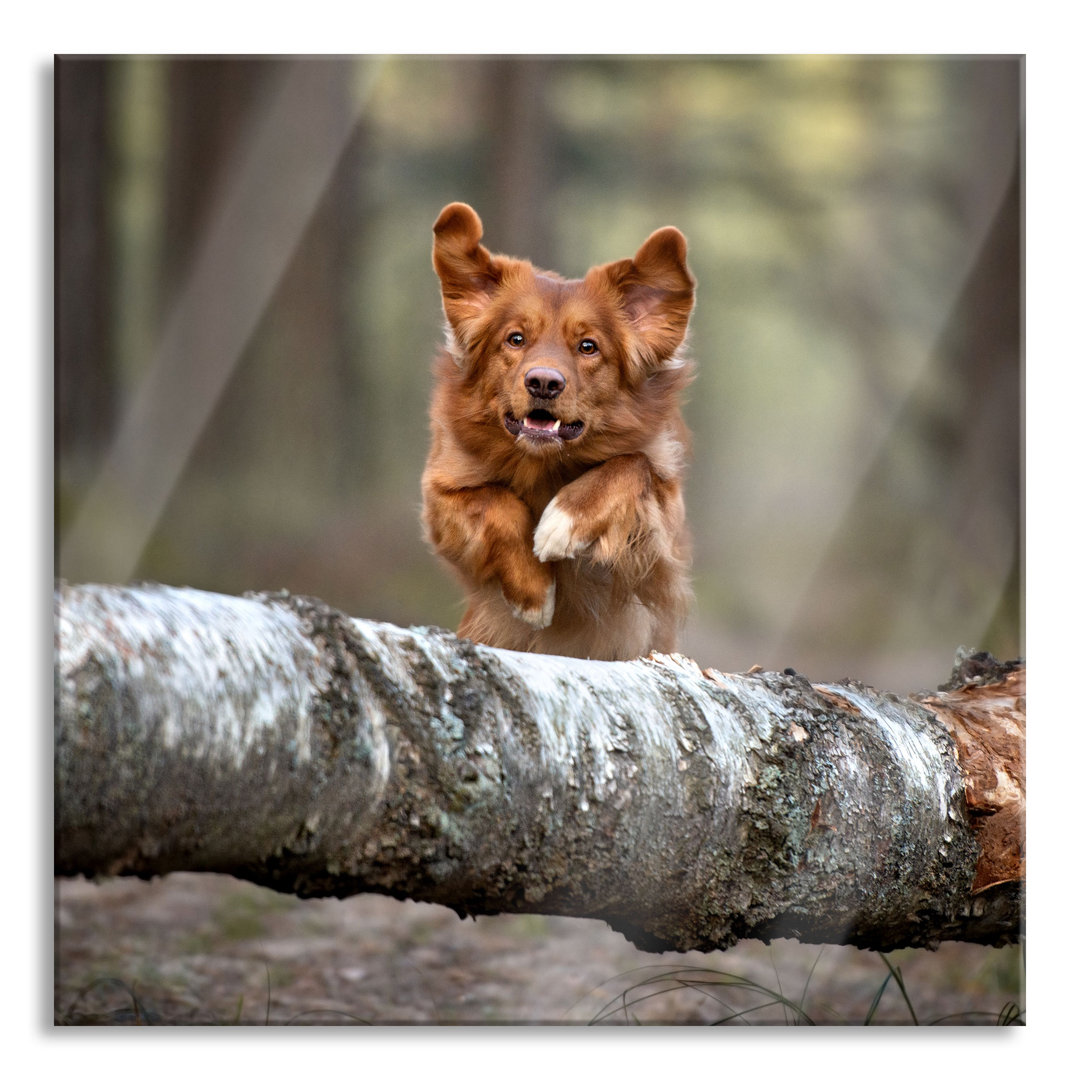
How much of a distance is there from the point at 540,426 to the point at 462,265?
494 mm

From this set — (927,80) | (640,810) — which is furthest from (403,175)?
(640,810)

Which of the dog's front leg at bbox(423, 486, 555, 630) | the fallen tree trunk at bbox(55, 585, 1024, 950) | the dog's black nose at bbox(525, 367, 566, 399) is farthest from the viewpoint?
the dog's front leg at bbox(423, 486, 555, 630)

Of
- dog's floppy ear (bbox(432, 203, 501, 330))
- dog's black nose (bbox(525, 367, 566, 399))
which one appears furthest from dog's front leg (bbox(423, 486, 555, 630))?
dog's floppy ear (bbox(432, 203, 501, 330))

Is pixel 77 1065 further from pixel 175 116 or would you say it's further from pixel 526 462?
pixel 175 116

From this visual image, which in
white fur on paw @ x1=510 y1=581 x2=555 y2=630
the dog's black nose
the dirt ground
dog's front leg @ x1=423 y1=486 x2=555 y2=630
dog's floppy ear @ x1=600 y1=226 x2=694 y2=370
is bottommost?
the dirt ground

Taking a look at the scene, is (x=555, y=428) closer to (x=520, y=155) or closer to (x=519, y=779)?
(x=520, y=155)

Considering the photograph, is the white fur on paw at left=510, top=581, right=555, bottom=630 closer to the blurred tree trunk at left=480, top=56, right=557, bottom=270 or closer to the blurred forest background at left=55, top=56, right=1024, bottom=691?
the blurred forest background at left=55, top=56, right=1024, bottom=691

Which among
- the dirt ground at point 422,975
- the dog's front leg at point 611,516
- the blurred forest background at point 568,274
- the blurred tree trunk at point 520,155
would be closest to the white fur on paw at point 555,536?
the dog's front leg at point 611,516

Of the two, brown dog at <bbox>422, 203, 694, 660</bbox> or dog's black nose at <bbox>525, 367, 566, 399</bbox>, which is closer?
dog's black nose at <bbox>525, 367, 566, 399</bbox>

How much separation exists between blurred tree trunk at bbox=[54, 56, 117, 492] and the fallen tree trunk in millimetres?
1328

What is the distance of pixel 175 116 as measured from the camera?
3160 mm

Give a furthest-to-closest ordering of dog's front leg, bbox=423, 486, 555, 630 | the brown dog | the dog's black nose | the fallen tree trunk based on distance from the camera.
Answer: dog's front leg, bbox=423, 486, 555, 630 < the brown dog < the dog's black nose < the fallen tree trunk

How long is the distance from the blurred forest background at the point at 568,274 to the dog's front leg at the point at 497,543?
39 cm

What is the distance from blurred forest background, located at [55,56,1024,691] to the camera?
3.13 m
